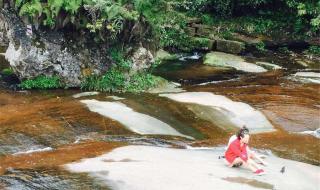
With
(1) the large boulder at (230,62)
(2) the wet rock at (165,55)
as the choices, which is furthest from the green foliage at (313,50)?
(2) the wet rock at (165,55)

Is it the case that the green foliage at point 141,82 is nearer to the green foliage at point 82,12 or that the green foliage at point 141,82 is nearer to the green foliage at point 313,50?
the green foliage at point 82,12

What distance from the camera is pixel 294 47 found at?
30.8 meters

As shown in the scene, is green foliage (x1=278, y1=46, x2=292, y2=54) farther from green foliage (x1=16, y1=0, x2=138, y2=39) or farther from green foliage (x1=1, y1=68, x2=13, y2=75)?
green foliage (x1=1, y1=68, x2=13, y2=75)

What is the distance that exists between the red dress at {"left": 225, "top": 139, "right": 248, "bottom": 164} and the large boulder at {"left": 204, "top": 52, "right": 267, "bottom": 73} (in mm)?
14007

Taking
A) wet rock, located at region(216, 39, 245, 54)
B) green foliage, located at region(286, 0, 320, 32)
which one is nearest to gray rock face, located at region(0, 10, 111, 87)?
wet rock, located at region(216, 39, 245, 54)

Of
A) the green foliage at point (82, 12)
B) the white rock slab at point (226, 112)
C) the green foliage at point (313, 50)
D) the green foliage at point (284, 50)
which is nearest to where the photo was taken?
the white rock slab at point (226, 112)

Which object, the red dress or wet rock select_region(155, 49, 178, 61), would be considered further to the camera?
wet rock select_region(155, 49, 178, 61)

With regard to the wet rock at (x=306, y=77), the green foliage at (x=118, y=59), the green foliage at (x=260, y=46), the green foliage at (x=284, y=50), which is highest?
the green foliage at (x=118, y=59)

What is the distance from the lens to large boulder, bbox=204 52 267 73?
25.8 metres

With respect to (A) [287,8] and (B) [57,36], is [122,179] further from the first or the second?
(A) [287,8]

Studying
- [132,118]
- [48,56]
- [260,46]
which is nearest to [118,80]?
[48,56]

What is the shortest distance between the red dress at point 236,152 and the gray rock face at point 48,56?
380 inches

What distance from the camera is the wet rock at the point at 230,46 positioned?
2878 centimetres

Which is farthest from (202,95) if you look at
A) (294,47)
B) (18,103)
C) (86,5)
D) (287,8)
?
(287,8)
